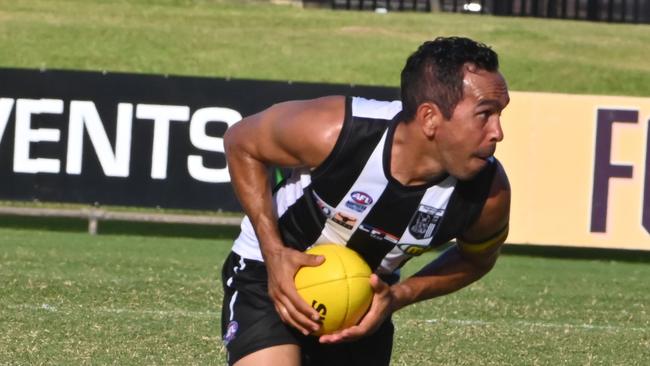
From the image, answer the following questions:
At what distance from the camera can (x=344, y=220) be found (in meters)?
5.04

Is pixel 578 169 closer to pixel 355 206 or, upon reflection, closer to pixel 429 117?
pixel 355 206

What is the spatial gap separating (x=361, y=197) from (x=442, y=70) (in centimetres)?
57

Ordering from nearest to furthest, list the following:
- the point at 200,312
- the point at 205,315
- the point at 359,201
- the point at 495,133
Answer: the point at 495,133, the point at 359,201, the point at 205,315, the point at 200,312

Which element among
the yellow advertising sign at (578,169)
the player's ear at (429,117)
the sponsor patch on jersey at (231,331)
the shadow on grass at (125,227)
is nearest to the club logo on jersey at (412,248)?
the player's ear at (429,117)

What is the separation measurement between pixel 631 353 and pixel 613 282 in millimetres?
3786

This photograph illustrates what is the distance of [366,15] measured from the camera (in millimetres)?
Answer: 31016

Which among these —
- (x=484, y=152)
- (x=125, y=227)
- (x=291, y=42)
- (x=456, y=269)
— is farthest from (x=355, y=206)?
(x=291, y=42)

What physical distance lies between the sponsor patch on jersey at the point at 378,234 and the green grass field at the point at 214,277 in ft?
10.8

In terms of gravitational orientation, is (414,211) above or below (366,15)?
above

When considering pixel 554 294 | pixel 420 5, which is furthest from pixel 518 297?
pixel 420 5

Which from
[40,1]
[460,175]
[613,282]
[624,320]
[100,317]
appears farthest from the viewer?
[40,1]

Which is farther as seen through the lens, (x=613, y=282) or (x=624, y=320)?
(x=613, y=282)

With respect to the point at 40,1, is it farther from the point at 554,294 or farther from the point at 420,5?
the point at 554,294

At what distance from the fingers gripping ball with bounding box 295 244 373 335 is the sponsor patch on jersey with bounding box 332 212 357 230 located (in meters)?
0.17
